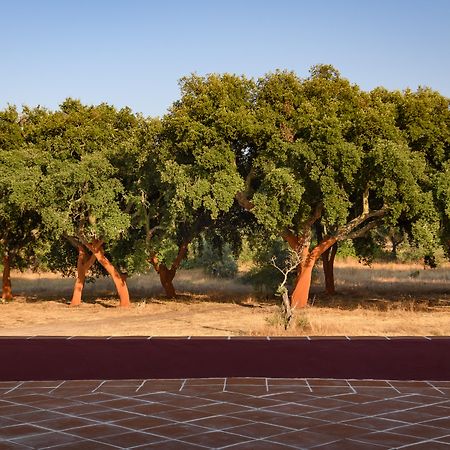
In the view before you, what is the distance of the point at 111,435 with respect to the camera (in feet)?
19.1

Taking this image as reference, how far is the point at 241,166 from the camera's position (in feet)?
85.2

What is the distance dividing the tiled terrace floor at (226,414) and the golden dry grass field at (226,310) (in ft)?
21.8

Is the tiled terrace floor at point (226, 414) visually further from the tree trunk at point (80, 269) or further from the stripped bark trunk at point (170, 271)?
the stripped bark trunk at point (170, 271)

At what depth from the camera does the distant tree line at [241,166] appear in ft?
73.1

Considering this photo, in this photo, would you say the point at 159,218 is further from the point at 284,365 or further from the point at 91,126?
the point at 284,365

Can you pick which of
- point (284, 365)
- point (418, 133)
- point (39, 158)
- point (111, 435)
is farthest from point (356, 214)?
Result: point (111, 435)

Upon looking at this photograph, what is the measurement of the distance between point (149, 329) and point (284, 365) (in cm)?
950

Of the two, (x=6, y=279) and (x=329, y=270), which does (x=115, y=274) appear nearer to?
(x=6, y=279)

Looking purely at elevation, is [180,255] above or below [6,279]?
above

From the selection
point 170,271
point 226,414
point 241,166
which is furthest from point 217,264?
point 226,414

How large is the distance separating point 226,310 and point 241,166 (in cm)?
548

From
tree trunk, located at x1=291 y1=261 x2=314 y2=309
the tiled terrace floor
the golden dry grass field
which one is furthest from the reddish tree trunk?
the tiled terrace floor

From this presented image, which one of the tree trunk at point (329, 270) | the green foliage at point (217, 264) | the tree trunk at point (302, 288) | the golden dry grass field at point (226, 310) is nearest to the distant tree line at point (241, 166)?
the tree trunk at point (302, 288)

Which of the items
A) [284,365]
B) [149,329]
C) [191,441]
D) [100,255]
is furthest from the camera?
[100,255]
